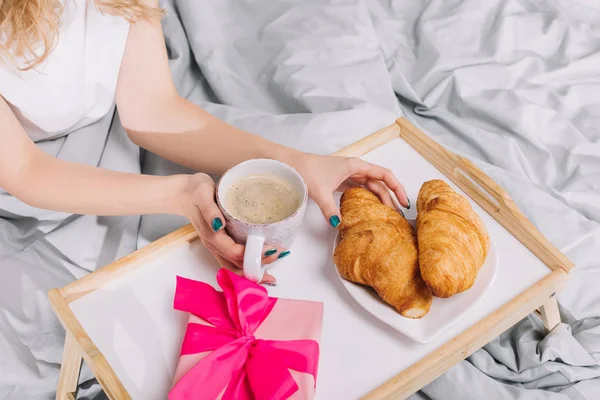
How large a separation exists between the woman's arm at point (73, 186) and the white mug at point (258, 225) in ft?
0.43

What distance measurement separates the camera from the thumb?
3.01ft

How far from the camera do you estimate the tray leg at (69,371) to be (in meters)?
0.90

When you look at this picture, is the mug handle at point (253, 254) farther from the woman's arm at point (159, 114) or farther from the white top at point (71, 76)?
the white top at point (71, 76)

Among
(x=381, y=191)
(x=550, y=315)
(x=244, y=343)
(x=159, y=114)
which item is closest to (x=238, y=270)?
(x=244, y=343)

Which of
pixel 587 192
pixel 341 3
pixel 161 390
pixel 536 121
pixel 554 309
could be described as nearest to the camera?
pixel 161 390

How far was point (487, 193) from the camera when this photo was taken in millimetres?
1000

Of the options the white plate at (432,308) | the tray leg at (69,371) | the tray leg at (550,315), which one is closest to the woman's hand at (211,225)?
the white plate at (432,308)

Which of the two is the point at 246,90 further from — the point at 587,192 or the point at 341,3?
the point at 587,192

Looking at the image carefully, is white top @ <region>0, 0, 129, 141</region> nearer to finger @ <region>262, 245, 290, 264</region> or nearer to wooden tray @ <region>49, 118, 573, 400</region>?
wooden tray @ <region>49, 118, 573, 400</region>

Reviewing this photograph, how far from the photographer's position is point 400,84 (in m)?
1.50

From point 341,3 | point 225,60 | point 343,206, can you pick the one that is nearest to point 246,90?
point 225,60

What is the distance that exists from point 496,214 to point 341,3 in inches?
30.0

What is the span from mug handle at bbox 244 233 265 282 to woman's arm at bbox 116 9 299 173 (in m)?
0.31

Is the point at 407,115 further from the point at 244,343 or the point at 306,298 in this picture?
the point at 244,343
